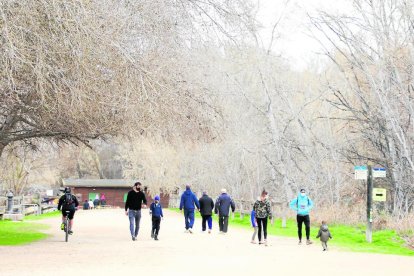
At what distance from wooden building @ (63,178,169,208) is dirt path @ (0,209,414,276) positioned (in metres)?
65.0

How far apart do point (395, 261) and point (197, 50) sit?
240 inches

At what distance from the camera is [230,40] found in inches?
546

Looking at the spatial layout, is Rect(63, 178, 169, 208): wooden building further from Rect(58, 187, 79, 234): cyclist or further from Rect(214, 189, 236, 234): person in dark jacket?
Rect(58, 187, 79, 234): cyclist

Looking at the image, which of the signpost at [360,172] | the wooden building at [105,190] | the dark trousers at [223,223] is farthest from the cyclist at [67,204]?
the wooden building at [105,190]

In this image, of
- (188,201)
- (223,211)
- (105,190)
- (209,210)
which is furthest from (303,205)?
(105,190)

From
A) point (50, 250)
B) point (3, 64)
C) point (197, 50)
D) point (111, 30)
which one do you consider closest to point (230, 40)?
point (197, 50)

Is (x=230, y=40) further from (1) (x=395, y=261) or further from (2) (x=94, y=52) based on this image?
(1) (x=395, y=261)

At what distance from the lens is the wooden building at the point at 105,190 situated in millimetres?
82562

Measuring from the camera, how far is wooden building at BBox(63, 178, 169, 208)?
82562mm

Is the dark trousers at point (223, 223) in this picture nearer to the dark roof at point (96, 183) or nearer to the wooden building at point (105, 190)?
the dark roof at point (96, 183)

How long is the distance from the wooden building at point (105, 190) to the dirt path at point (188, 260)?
65.0 m

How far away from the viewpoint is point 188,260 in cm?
1325

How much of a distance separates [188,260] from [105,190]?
72197mm

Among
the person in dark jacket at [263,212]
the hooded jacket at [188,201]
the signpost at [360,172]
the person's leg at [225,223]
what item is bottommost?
the person's leg at [225,223]
